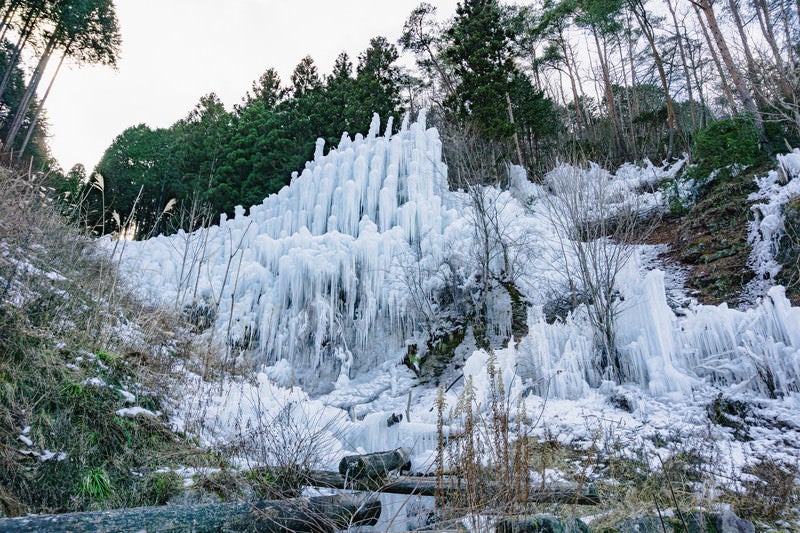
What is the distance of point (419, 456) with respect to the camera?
511 cm

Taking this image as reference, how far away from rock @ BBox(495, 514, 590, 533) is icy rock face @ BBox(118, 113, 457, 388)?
23.5 feet

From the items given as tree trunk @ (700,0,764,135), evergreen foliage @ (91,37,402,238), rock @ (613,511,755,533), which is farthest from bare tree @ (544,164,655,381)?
evergreen foliage @ (91,37,402,238)

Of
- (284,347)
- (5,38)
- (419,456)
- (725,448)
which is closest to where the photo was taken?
(725,448)

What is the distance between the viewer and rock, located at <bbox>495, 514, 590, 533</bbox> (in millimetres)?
2744

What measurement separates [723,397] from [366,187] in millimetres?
9177

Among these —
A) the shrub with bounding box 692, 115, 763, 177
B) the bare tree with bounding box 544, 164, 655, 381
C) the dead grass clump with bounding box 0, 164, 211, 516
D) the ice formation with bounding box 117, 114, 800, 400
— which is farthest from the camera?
the shrub with bounding box 692, 115, 763, 177

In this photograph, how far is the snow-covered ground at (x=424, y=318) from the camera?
5.44m

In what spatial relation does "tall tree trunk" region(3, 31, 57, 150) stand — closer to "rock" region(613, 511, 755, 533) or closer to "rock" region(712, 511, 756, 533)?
"rock" region(613, 511, 755, 533)

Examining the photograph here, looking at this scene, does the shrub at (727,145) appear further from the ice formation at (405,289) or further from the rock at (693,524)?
the rock at (693,524)

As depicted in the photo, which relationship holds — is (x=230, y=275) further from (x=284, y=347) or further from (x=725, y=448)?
(x=725, y=448)

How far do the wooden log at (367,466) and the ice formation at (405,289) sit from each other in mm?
1412

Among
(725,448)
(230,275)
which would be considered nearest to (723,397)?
(725,448)

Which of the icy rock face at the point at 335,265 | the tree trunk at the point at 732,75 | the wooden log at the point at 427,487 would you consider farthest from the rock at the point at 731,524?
the tree trunk at the point at 732,75

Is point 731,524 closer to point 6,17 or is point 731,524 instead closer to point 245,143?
point 245,143
